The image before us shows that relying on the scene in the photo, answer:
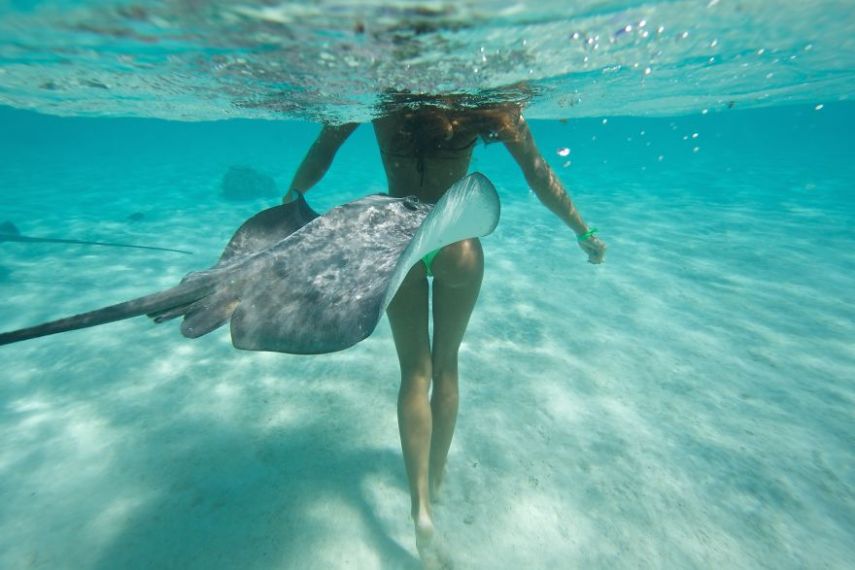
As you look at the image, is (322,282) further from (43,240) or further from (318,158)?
(43,240)

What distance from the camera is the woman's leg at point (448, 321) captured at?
2799 mm

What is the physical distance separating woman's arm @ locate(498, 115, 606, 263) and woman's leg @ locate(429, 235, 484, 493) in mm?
916

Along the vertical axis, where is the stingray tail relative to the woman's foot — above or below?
above

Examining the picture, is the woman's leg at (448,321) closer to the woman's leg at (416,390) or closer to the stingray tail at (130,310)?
the woman's leg at (416,390)

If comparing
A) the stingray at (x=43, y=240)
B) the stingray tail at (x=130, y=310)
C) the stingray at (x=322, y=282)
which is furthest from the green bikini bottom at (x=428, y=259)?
the stingray at (x=43, y=240)

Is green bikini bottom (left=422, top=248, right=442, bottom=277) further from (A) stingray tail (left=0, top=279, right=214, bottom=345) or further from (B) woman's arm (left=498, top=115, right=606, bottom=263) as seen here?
(A) stingray tail (left=0, top=279, right=214, bottom=345)

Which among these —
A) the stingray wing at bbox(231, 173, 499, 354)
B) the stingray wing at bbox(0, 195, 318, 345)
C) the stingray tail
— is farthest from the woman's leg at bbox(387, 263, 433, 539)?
the stingray tail

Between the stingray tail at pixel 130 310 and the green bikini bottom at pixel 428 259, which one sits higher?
the green bikini bottom at pixel 428 259

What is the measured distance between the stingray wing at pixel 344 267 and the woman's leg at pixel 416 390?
0.51m

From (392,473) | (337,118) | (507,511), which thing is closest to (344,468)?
(392,473)

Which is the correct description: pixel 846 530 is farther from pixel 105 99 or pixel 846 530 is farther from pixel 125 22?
pixel 105 99

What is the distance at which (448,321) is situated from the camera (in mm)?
3082

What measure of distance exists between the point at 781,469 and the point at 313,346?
4.63 meters

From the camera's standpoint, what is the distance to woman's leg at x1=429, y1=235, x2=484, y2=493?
9.18 ft
